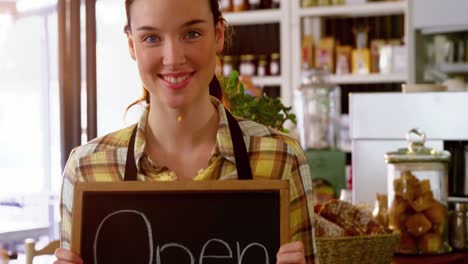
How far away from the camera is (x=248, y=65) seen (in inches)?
229

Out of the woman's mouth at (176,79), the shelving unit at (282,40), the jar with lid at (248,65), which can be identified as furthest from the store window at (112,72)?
the woman's mouth at (176,79)

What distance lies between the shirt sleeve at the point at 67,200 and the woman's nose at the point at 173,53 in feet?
0.71

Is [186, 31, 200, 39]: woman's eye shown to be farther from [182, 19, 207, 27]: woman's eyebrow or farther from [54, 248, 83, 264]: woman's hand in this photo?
[54, 248, 83, 264]: woman's hand

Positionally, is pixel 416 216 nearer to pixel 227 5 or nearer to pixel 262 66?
pixel 262 66

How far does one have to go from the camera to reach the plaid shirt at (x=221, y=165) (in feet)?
3.71

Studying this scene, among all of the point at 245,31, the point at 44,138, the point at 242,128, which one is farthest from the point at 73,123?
the point at 242,128

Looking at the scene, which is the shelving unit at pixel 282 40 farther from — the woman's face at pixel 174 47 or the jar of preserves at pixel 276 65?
the woman's face at pixel 174 47

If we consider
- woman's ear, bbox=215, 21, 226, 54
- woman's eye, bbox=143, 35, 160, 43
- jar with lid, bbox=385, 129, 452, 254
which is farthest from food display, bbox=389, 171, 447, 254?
woman's eye, bbox=143, 35, 160, 43

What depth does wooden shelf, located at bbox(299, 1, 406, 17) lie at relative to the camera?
520 cm

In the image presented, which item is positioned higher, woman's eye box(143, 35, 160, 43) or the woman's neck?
woman's eye box(143, 35, 160, 43)

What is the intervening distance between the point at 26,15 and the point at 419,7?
2.27 metres

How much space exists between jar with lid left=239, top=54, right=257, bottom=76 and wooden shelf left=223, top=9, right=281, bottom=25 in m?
0.26

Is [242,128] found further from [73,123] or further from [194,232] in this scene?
[73,123]

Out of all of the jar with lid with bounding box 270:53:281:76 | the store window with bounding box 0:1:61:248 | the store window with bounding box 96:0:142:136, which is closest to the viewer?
the store window with bounding box 0:1:61:248
